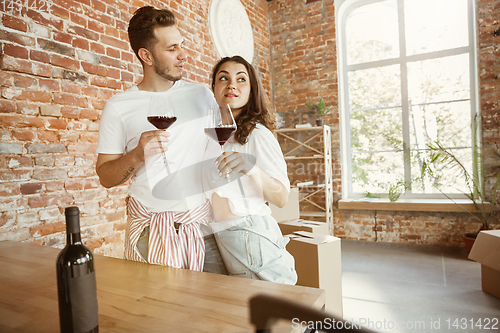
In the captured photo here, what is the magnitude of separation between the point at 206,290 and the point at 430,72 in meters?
4.66

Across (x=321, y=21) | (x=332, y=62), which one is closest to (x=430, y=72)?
(x=332, y=62)

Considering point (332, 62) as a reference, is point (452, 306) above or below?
below

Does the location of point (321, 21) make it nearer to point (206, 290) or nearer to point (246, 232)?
point (246, 232)

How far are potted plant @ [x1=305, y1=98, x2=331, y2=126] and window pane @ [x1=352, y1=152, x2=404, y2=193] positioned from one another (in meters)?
0.83

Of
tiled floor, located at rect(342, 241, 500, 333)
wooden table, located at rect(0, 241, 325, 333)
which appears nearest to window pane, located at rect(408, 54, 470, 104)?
tiled floor, located at rect(342, 241, 500, 333)

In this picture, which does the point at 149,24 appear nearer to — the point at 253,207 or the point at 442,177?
the point at 253,207

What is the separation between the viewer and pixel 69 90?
2.05 metres

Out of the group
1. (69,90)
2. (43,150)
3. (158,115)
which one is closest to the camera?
(158,115)

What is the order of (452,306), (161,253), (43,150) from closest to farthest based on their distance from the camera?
1. (161,253)
2. (43,150)
3. (452,306)

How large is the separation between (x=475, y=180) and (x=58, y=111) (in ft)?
14.6

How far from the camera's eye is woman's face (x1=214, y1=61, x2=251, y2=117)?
144 cm

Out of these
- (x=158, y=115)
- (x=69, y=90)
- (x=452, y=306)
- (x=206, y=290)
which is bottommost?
(x=452, y=306)

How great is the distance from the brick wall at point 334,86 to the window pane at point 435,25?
342 mm
